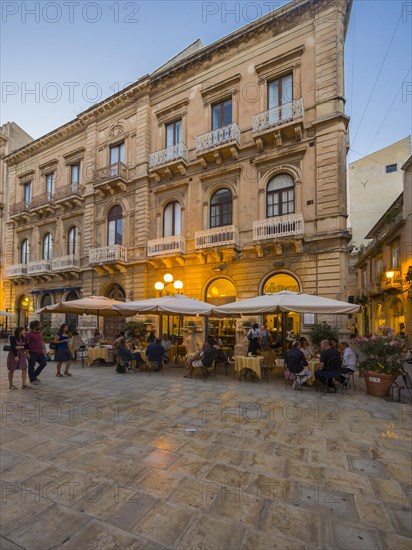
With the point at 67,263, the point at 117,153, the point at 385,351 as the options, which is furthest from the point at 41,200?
the point at 385,351

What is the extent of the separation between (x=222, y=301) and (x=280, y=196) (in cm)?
590

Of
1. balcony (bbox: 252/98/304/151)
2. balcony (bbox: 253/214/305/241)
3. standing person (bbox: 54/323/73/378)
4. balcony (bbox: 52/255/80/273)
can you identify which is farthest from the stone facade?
balcony (bbox: 52/255/80/273)

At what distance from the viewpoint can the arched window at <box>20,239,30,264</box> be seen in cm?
2533

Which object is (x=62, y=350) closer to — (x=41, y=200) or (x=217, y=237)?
(x=217, y=237)

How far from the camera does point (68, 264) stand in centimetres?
2109

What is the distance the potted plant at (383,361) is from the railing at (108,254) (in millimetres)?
14091

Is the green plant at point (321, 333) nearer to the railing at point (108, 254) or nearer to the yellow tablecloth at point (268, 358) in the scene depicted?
the yellow tablecloth at point (268, 358)

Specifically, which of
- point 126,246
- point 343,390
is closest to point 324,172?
point 343,390

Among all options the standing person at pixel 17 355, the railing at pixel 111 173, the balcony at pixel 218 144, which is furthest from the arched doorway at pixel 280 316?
the railing at pixel 111 173

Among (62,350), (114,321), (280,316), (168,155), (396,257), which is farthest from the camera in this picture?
(114,321)

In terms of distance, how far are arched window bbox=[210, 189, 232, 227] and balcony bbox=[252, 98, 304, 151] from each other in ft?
9.26

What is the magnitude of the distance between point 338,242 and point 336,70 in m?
7.69

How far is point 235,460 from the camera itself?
3.92 m

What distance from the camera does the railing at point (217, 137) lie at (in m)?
Result: 15.3
